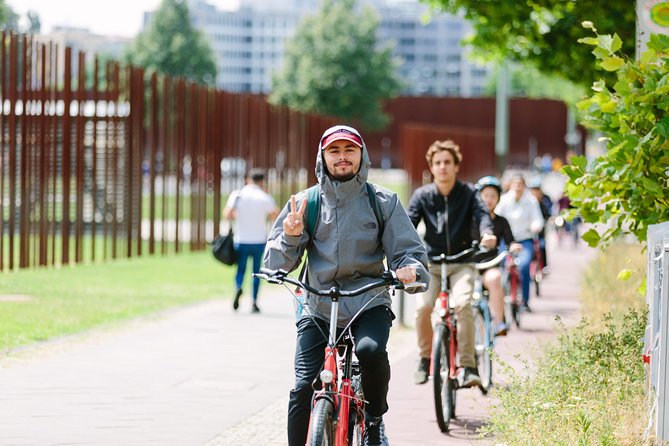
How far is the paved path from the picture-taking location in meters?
8.18

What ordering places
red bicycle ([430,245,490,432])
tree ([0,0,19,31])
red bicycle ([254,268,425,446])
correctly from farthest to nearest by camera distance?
1. tree ([0,0,19,31])
2. red bicycle ([430,245,490,432])
3. red bicycle ([254,268,425,446])

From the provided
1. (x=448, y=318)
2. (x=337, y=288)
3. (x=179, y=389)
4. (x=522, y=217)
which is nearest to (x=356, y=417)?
(x=337, y=288)

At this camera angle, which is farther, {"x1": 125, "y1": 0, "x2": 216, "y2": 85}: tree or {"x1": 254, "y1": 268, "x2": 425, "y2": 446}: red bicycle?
{"x1": 125, "y1": 0, "x2": 216, "y2": 85}: tree

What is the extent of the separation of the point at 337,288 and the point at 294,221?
0.34m

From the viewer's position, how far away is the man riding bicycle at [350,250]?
612 centimetres

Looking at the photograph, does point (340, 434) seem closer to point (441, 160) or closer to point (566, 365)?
point (566, 365)

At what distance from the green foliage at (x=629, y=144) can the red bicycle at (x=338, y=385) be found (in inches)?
96.9

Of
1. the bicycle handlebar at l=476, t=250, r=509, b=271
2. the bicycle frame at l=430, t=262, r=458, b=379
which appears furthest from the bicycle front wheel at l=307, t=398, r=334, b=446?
the bicycle handlebar at l=476, t=250, r=509, b=271

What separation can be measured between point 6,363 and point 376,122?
222ft

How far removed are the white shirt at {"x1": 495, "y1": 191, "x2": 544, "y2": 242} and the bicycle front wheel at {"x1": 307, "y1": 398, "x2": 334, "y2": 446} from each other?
10827 mm

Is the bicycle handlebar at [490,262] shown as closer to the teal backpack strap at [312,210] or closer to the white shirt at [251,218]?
the teal backpack strap at [312,210]

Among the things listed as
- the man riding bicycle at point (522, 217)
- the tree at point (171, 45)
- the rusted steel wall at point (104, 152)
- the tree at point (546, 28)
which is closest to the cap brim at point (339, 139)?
the tree at point (546, 28)

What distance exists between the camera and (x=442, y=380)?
8891 millimetres

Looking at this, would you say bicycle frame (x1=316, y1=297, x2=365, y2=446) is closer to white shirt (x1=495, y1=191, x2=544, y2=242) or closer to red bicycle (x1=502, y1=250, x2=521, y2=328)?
red bicycle (x1=502, y1=250, x2=521, y2=328)
